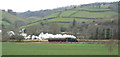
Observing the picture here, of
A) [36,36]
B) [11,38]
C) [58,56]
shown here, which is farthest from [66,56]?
[36,36]

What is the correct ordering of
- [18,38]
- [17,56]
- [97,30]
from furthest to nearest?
[97,30]
[18,38]
[17,56]

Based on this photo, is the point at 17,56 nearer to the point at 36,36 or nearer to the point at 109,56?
the point at 109,56

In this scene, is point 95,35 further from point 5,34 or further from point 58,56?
point 58,56

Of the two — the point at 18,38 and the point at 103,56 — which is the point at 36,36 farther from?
the point at 103,56

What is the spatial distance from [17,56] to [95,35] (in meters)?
74.6

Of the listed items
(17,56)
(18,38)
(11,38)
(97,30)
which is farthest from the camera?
(97,30)

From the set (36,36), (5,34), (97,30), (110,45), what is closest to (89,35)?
(97,30)

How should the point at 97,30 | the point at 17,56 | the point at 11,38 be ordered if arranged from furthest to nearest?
the point at 97,30 < the point at 11,38 < the point at 17,56

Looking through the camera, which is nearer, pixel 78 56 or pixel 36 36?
pixel 78 56

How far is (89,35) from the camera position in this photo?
122 m

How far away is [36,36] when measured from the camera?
134m

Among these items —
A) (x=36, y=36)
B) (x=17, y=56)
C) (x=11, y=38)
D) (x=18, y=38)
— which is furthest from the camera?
(x=36, y=36)

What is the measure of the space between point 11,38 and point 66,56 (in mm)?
68868

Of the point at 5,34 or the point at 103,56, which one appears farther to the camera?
the point at 5,34
